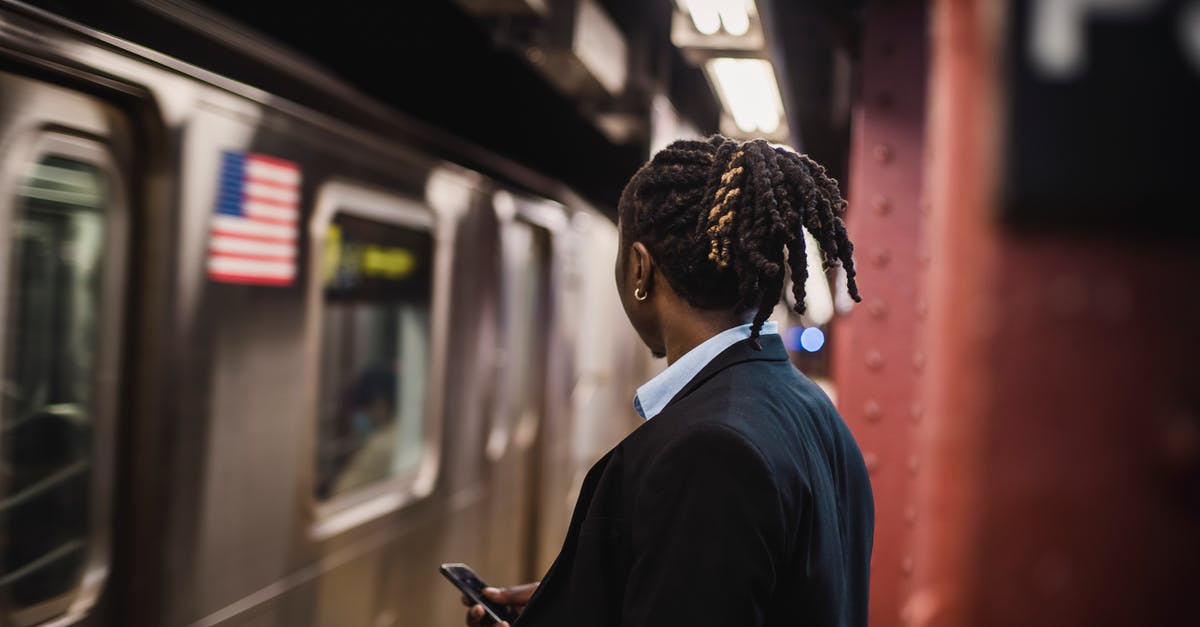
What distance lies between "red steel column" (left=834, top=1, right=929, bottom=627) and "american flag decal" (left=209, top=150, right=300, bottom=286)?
65.7 inches

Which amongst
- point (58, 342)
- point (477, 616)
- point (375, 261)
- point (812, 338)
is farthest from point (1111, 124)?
point (812, 338)

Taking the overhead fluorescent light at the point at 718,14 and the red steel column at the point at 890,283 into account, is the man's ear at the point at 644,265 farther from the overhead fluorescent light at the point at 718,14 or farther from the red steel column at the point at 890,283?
the overhead fluorescent light at the point at 718,14

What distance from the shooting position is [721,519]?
115 cm

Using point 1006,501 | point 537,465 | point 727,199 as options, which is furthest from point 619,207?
point 537,465

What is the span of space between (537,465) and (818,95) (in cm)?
426

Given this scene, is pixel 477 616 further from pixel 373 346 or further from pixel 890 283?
pixel 373 346

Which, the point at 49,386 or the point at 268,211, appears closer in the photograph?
the point at 49,386

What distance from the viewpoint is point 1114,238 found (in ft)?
1.02

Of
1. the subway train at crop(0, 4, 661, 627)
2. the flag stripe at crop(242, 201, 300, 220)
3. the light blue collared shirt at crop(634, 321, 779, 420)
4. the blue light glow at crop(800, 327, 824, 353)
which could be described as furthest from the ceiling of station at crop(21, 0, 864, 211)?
the blue light glow at crop(800, 327, 824, 353)

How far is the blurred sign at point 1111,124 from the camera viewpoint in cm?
31

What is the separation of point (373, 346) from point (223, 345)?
0.94 m

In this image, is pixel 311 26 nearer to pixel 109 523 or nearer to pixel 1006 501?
pixel 109 523

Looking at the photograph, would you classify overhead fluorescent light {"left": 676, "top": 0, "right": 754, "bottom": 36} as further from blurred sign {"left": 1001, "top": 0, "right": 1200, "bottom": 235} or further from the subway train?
blurred sign {"left": 1001, "top": 0, "right": 1200, "bottom": 235}

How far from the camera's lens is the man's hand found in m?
1.67
